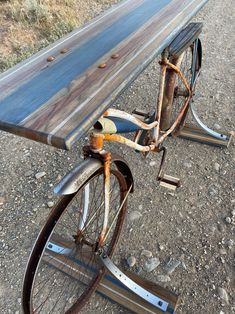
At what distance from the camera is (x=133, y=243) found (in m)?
2.33

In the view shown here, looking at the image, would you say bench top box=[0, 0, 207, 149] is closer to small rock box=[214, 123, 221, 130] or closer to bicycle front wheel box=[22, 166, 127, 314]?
bicycle front wheel box=[22, 166, 127, 314]

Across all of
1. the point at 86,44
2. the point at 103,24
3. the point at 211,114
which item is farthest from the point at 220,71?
the point at 86,44

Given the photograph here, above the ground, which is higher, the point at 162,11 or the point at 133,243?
the point at 162,11

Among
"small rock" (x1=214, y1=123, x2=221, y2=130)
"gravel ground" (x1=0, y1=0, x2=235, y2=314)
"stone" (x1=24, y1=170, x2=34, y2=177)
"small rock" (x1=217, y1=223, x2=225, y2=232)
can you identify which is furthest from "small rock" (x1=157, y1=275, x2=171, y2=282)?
"small rock" (x1=214, y1=123, x2=221, y2=130)

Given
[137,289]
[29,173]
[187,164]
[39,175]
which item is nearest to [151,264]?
[137,289]

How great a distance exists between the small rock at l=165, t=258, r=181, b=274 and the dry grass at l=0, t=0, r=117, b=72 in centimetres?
338

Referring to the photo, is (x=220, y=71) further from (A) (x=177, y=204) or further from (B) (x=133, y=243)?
(B) (x=133, y=243)

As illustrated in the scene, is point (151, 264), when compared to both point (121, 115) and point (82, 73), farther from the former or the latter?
point (82, 73)

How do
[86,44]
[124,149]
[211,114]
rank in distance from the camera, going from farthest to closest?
1. [211,114]
2. [124,149]
3. [86,44]

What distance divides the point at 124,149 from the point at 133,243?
107cm

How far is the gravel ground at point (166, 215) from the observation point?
81.9 inches

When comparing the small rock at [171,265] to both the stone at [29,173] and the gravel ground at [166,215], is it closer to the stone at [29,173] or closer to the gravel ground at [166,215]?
the gravel ground at [166,215]

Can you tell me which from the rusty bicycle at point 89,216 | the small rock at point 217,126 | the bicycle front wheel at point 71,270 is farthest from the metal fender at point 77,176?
the small rock at point 217,126

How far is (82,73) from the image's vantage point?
140 cm
